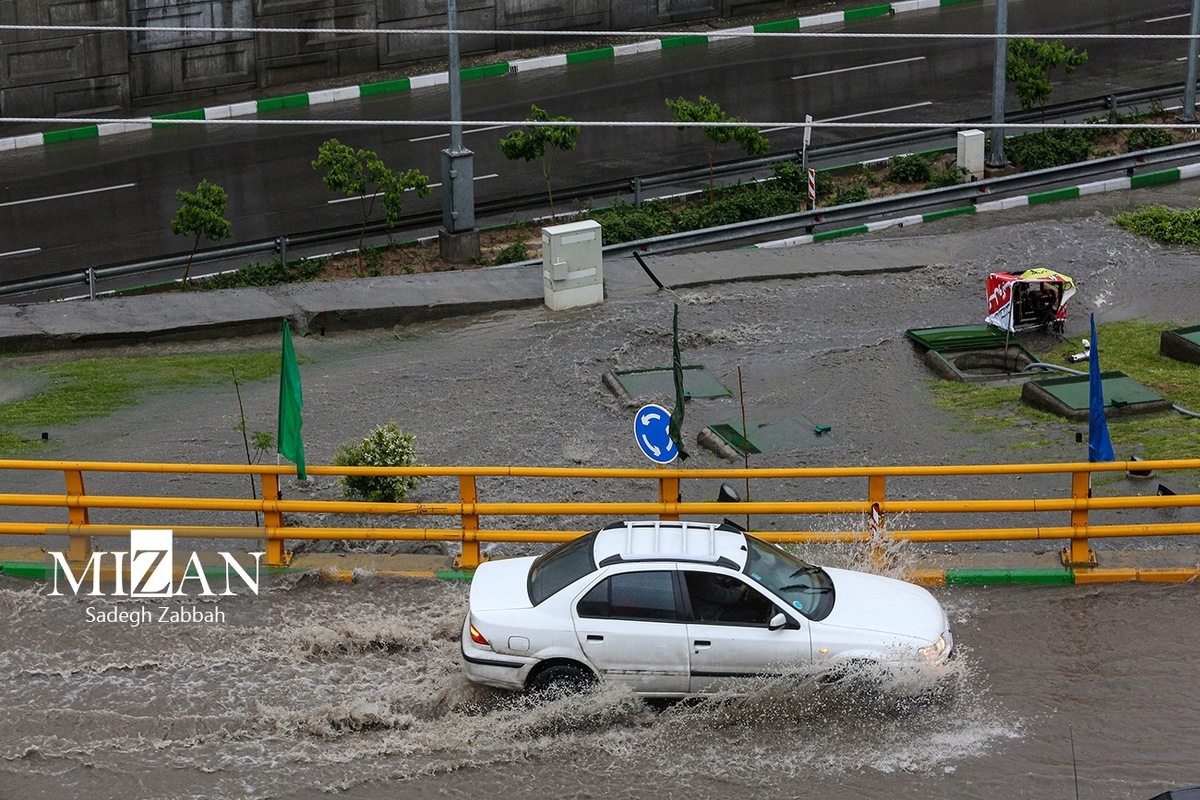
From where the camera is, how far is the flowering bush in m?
14.2

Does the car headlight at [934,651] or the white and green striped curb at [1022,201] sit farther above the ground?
the white and green striped curb at [1022,201]

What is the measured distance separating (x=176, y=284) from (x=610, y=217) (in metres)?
7.31

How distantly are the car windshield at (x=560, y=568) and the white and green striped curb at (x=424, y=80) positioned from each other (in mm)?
19998

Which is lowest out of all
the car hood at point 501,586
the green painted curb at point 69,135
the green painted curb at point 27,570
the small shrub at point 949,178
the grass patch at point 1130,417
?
the green painted curb at point 27,570

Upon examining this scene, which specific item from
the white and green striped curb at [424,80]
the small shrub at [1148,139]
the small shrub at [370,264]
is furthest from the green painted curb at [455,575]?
the small shrub at [1148,139]

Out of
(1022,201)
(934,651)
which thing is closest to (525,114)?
(1022,201)

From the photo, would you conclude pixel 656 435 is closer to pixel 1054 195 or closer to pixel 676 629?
pixel 676 629

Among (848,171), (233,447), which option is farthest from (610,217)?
(233,447)

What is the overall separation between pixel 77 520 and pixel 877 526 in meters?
6.68

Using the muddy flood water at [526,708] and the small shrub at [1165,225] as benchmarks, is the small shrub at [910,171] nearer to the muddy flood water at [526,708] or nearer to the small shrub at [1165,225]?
the small shrub at [1165,225]

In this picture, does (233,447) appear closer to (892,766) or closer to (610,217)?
(892,766)

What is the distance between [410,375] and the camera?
18.2 m

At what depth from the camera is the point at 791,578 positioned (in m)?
10.8

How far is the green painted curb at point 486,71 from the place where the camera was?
3425cm
